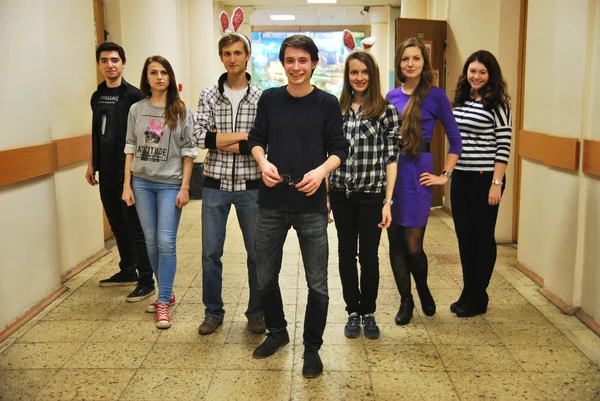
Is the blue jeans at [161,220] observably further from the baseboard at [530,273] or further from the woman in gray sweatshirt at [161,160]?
the baseboard at [530,273]

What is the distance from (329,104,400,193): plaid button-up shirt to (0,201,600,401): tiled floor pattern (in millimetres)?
898

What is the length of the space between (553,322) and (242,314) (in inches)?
74.9

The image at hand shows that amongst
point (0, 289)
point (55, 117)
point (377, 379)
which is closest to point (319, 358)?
point (377, 379)

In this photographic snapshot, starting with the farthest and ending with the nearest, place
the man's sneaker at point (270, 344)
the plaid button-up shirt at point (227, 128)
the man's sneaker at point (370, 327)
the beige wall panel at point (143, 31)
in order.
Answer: the beige wall panel at point (143, 31) < the man's sneaker at point (370, 327) < the plaid button-up shirt at point (227, 128) < the man's sneaker at point (270, 344)

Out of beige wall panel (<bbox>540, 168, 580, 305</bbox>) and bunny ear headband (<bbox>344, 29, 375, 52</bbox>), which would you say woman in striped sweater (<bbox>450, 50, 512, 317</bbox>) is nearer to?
beige wall panel (<bbox>540, 168, 580, 305</bbox>)

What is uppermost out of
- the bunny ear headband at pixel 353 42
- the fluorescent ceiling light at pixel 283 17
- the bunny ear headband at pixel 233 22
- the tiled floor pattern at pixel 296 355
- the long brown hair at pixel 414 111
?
the fluorescent ceiling light at pixel 283 17

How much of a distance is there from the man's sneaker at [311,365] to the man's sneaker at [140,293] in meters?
1.58

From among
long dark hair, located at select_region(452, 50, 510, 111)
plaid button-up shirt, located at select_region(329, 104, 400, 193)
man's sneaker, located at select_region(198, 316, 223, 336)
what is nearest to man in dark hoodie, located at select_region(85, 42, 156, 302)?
man's sneaker, located at select_region(198, 316, 223, 336)

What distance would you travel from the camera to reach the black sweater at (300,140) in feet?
9.89

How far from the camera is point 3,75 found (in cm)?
368

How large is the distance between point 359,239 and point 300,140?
0.78 metres

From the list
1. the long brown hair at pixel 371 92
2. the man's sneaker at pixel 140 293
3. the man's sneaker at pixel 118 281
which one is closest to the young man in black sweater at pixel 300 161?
the long brown hair at pixel 371 92

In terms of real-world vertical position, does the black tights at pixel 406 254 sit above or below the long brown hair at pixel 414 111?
below

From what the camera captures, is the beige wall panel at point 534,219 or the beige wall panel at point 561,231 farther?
the beige wall panel at point 534,219
